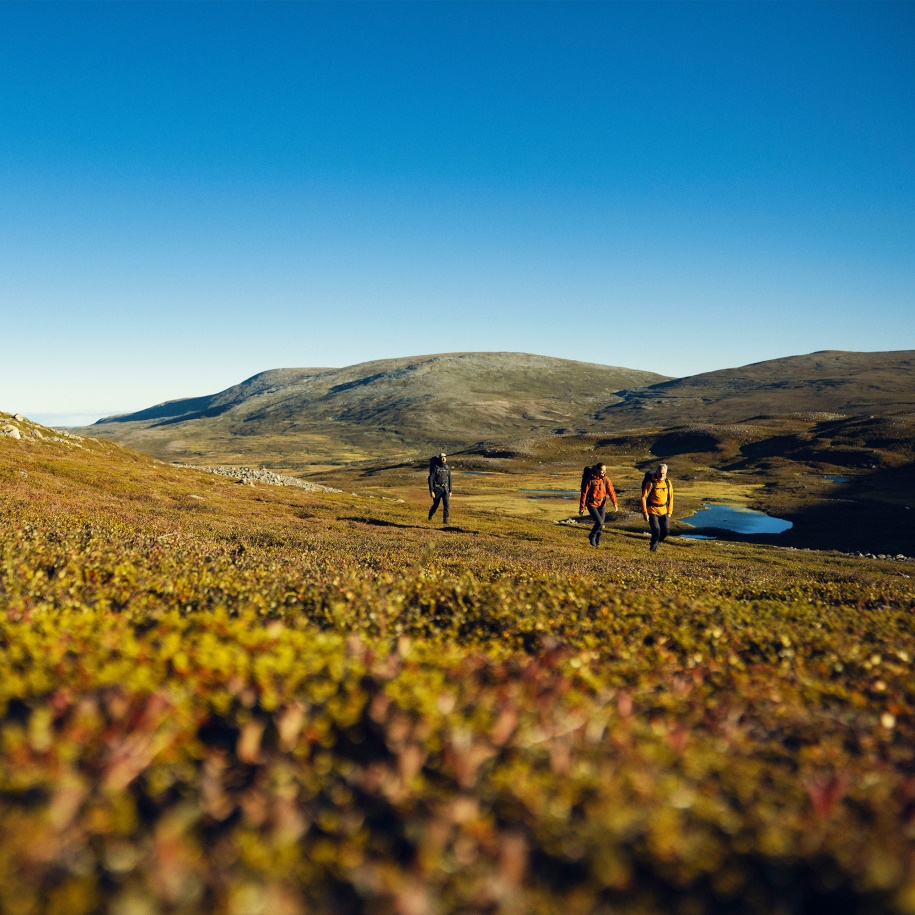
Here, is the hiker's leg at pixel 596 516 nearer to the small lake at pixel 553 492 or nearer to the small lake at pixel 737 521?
the small lake at pixel 737 521

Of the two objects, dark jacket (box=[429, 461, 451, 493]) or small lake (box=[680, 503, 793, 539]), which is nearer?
dark jacket (box=[429, 461, 451, 493])

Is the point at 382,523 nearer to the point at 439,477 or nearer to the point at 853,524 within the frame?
the point at 439,477

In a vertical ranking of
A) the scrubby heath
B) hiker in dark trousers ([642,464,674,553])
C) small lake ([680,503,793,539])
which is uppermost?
hiker in dark trousers ([642,464,674,553])

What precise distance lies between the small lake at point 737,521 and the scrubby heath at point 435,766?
52.3 m

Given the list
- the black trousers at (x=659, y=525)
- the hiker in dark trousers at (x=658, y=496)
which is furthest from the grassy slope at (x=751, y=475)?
the hiker in dark trousers at (x=658, y=496)

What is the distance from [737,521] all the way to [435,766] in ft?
233

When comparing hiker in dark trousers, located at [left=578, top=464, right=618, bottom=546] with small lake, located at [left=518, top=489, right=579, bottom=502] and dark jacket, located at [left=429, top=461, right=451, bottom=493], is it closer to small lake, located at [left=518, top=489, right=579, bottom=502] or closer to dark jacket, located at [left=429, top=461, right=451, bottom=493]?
dark jacket, located at [left=429, top=461, right=451, bottom=493]

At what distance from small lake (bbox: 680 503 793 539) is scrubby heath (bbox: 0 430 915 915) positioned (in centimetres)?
5232

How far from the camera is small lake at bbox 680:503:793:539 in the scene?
2429 inches

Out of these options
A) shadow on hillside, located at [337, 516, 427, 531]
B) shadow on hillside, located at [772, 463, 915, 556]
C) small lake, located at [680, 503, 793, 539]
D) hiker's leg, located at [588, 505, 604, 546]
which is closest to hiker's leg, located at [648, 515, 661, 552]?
hiker's leg, located at [588, 505, 604, 546]

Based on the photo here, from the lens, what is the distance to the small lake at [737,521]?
61.7 meters

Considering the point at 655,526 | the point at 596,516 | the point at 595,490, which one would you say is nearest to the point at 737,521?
the point at 655,526

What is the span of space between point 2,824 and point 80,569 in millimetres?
7718

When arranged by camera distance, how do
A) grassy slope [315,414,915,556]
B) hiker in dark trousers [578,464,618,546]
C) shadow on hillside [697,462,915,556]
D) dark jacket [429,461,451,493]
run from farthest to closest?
grassy slope [315,414,915,556], shadow on hillside [697,462,915,556], dark jacket [429,461,451,493], hiker in dark trousers [578,464,618,546]
